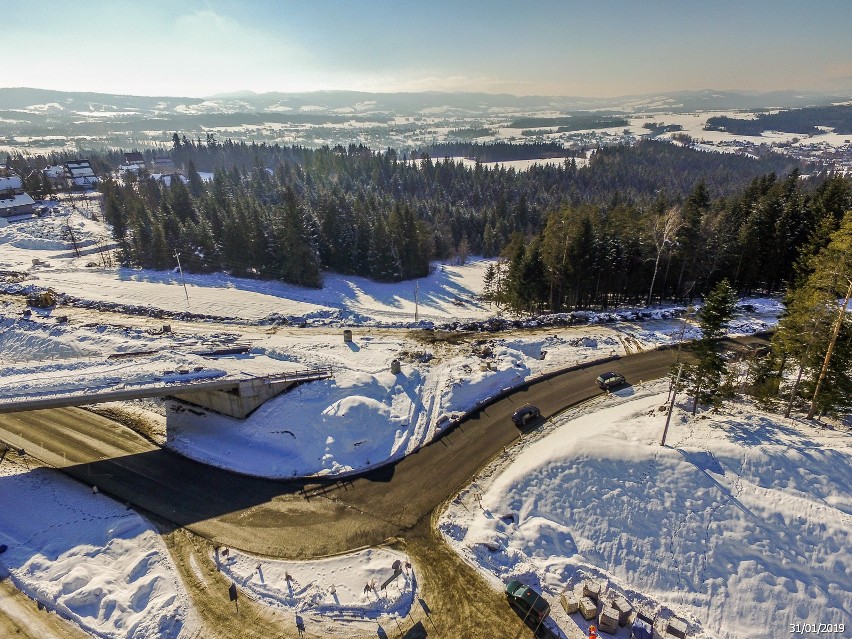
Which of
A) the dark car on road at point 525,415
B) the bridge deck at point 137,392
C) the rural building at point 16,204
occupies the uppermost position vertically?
the rural building at point 16,204

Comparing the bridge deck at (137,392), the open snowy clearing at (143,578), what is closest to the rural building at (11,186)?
the bridge deck at (137,392)

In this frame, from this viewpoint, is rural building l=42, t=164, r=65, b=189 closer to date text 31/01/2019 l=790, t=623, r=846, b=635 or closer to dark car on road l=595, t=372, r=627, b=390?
dark car on road l=595, t=372, r=627, b=390

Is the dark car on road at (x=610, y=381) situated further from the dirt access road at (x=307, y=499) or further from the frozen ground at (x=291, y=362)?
the frozen ground at (x=291, y=362)

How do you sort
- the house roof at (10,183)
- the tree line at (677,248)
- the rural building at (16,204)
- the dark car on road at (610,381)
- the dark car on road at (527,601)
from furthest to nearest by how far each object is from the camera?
1. the house roof at (10,183)
2. the rural building at (16,204)
3. the tree line at (677,248)
4. the dark car on road at (610,381)
5. the dark car on road at (527,601)

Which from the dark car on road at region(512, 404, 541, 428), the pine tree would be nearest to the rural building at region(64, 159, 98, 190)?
the dark car on road at region(512, 404, 541, 428)

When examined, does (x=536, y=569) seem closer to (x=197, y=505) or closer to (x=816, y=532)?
(x=816, y=532)

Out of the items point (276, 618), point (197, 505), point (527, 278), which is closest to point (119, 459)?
point (197, 505)

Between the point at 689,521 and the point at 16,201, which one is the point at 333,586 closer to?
the point at 689,521

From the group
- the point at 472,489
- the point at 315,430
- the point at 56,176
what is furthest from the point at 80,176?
the point at 472,489
